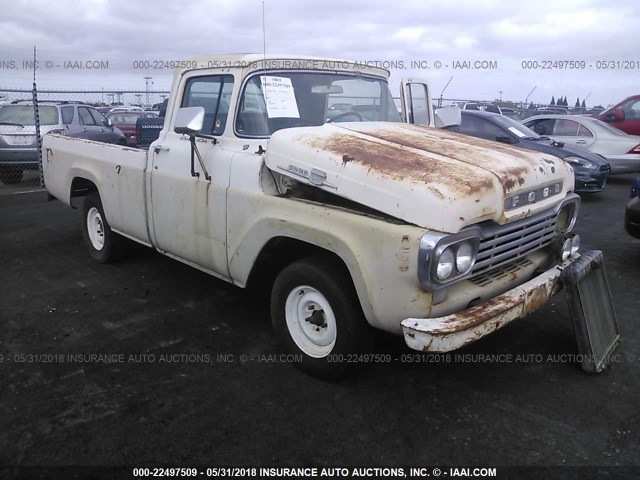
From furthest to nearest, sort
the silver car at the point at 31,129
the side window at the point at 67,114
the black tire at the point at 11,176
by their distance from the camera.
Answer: the side window at the point at 67,114 → the black tire at the point at 11,176 → the silver car at the point at 31,129

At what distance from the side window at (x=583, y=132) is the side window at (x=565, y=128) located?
3.2 inches

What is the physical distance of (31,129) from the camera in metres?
10.7

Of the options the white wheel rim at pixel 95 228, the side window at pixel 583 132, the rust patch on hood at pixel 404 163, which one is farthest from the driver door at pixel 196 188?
the side window at pixel 583 132

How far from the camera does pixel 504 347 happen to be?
394 cm

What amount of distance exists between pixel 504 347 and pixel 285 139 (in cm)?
222

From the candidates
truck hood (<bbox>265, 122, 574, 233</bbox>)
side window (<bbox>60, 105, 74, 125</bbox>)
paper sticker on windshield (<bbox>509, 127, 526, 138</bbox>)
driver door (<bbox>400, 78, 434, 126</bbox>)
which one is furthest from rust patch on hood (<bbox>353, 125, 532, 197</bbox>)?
side window (<bbox>60, 105, 74, 125</bbox>)

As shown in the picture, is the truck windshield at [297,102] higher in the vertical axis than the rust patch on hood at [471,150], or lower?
higher

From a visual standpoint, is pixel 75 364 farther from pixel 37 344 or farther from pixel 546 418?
pixel 546 418

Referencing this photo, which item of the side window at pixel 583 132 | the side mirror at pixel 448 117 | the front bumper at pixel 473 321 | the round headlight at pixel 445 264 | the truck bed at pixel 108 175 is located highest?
the side mirror at pixel 448 117

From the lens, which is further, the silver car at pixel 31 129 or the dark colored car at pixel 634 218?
the silver car at pixel 31 129

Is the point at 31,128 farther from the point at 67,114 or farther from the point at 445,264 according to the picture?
the point at 445,264

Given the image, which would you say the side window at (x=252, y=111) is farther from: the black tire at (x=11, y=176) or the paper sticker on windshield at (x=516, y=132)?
the black tire at (x=11, y=176)

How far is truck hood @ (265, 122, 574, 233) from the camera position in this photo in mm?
2750

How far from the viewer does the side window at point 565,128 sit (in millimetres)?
11758
